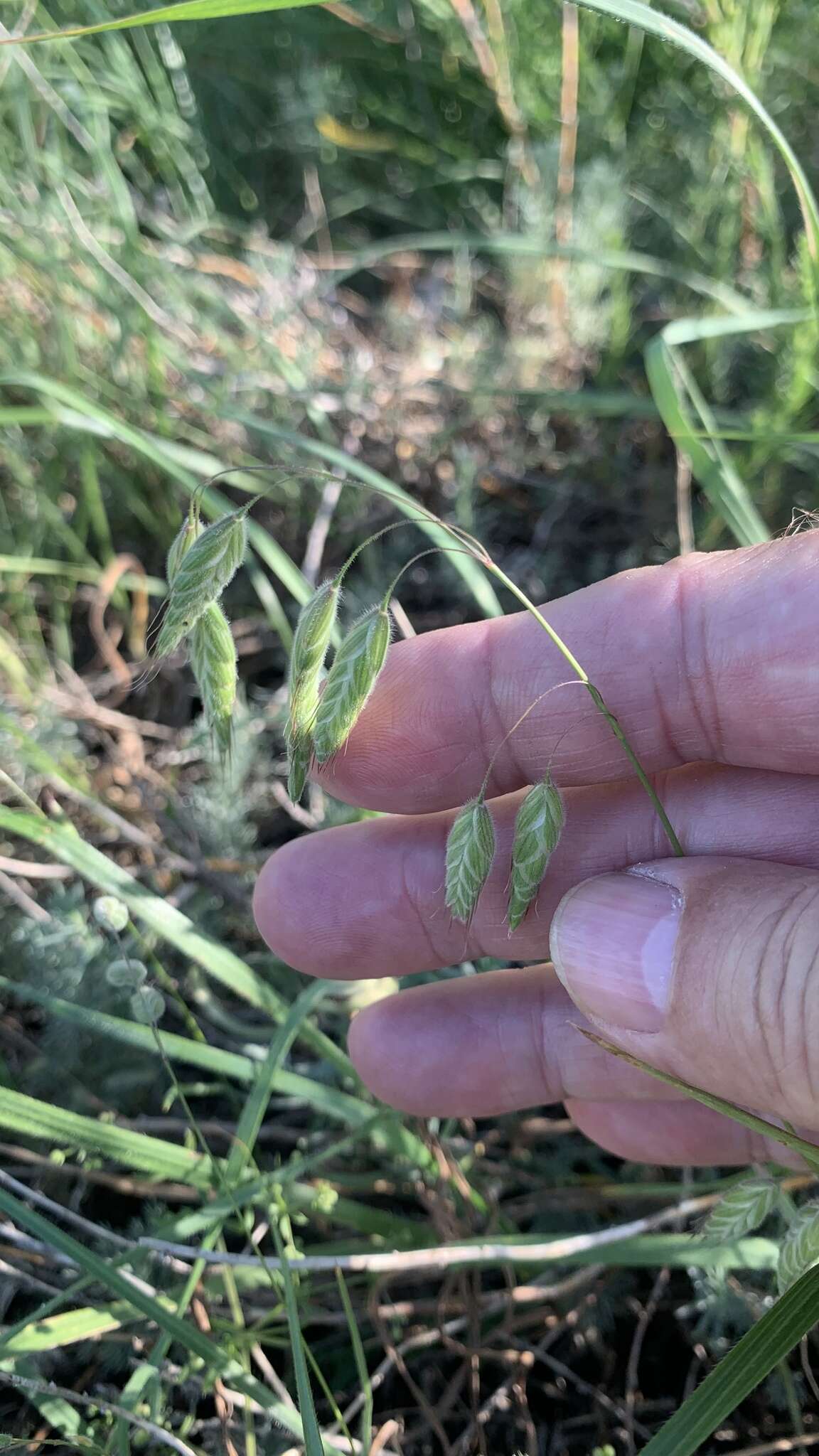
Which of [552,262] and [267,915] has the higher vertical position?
[552,262]

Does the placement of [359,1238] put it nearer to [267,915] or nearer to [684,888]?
[267,915]

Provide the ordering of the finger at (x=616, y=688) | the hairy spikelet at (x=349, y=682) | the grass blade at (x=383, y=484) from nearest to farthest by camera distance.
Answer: the hairy spikelet at (x=349, y=682) < the finger at (x=616, y=688) < the grass blade at (x=383, y=484)

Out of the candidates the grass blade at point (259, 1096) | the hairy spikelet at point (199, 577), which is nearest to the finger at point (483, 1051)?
the grass blade at point (259, 1096)

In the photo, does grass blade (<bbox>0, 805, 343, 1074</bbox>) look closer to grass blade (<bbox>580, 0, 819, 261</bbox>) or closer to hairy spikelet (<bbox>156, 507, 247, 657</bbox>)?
hairy spikelet (<bbox>156, 507, 247, 657</bbox>)

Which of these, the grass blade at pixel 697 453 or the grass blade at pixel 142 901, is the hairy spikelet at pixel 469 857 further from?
the grass blade at pixel 697 453

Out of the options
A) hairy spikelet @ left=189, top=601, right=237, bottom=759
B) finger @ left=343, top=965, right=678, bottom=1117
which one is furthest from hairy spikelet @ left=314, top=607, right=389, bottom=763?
finger @ left=343, top=965, right=678, bottom=1117


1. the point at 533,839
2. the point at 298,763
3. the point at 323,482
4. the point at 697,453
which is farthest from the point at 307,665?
the point at 323,482

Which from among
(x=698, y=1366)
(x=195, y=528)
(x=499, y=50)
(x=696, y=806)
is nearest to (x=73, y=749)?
(x=195, y=528)

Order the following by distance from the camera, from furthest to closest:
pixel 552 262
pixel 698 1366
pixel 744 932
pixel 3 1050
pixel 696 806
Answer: pixel 552 262
pixel 3 1050
pixel 698 1366
pixel 696 806
pixel 744 932
